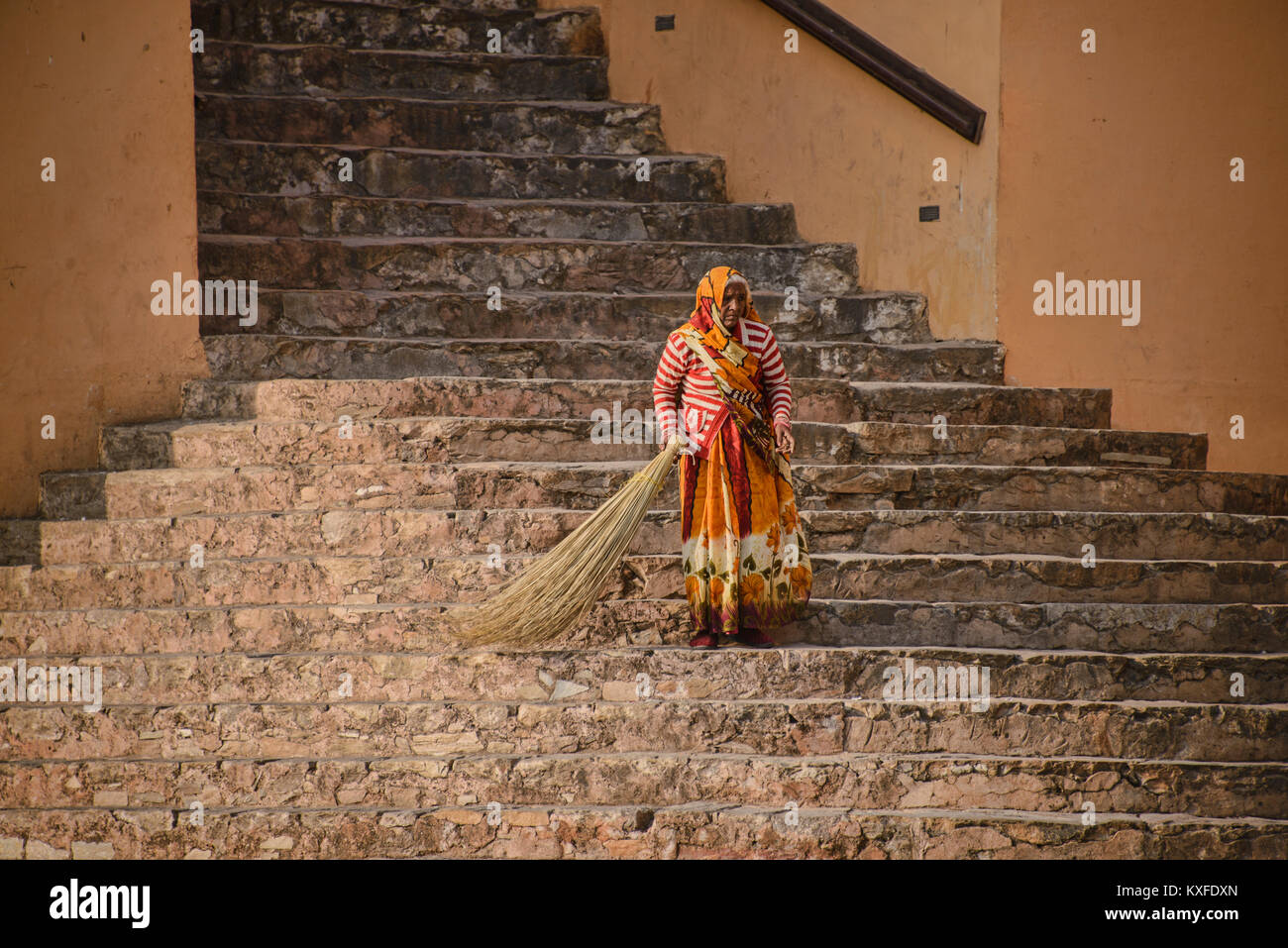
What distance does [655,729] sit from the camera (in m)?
5.33

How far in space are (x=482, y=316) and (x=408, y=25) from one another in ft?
10.3

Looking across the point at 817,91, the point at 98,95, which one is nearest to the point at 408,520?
the point at 98,95

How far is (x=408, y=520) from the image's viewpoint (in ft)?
19.8

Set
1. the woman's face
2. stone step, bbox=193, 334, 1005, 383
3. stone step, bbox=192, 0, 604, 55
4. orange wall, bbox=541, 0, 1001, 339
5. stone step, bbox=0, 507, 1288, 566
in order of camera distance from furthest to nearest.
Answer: stone step, bbox=192, 0, 604, 55 < orange wall, bbox=541, 0, 1001, 339 < stone step, bbox=193, 334, 1005, 383 < stone step, bbox=0, 507, 1288, 566 < the woman's face

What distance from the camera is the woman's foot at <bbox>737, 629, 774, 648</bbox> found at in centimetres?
560

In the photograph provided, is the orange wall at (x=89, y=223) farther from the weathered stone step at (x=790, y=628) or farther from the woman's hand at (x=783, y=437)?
the woman's hand at (x=783, y=437)

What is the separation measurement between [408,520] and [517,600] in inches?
36.9

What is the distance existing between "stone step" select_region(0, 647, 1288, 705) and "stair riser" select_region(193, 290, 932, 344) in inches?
112

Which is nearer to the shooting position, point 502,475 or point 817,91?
point 502,475

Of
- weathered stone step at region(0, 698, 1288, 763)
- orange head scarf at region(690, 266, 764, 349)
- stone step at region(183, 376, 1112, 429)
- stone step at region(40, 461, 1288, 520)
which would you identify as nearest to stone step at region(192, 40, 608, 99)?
stone step at region(183, 376, 1112, 429)

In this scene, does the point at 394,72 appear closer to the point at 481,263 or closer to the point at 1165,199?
the point at 481,263

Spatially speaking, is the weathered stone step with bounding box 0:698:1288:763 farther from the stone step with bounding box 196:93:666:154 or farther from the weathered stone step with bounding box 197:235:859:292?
the stone step with bounding box 196:93:666:154

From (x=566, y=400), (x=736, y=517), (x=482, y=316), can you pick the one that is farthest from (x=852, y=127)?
(x=736, y=517)

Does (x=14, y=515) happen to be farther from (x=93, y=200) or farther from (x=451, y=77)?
(x=451, y=77)
